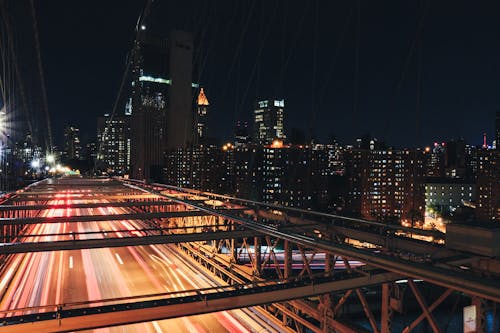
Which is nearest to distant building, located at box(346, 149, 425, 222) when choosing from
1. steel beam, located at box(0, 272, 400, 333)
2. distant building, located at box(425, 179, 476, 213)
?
distant building, located at box(425, 179, 476, 213)

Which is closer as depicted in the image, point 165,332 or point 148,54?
point 165,332

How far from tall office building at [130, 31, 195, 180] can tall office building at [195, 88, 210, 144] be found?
8.12 metres

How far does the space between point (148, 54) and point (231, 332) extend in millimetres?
165993

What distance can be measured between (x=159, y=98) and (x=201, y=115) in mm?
36845

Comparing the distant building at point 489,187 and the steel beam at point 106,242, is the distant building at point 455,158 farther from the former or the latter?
the steel beam at point 106,242

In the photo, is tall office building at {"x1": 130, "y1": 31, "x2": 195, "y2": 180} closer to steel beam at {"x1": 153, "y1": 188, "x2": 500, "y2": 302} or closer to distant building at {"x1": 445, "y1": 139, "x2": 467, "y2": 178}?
distant building at {"x1": 445, "y1": 139, "x2": 467, "y2": 178}

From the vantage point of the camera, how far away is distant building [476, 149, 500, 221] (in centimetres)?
9331

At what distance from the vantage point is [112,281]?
16.0 metres

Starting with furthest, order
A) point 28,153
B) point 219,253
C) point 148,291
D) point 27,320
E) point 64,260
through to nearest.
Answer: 1. point 28,153
2. point 64,260
3. point 219,253
4. point 148,291
5. point 27,320

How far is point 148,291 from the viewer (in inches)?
578

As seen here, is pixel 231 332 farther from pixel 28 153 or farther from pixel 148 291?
pixel 28 153

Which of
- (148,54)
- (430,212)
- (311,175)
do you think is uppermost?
(148,54)

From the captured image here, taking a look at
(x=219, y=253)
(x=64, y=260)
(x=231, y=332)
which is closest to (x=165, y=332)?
(x=231, y=332)

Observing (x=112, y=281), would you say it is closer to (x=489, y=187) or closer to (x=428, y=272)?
(x=428, y=272)
